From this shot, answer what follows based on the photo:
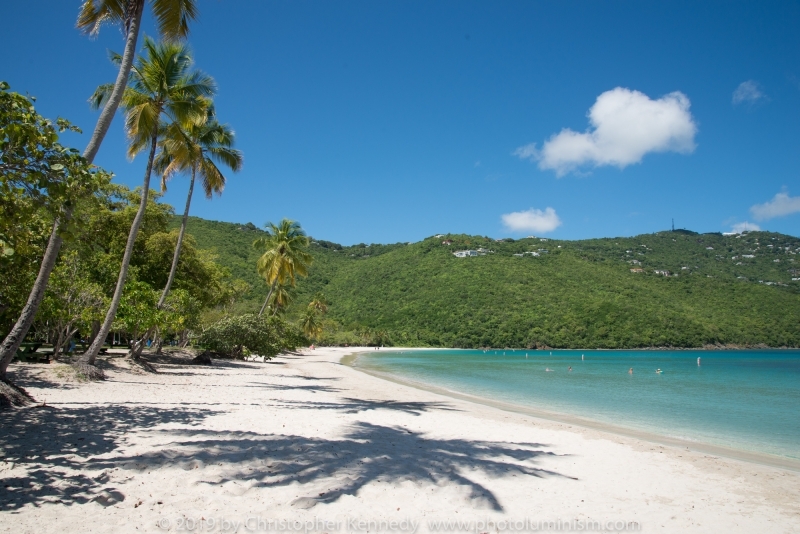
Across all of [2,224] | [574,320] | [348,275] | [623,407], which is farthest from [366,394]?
[348,275]

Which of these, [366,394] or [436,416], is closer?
[436,416]

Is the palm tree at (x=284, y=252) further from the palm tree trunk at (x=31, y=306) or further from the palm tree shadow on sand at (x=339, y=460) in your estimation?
the palm tree shadow on sand at (x=339, y=460)

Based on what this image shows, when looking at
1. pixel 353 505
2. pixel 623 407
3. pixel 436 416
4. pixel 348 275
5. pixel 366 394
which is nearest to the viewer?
pixel 353 505

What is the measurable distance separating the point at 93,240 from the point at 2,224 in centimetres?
1555

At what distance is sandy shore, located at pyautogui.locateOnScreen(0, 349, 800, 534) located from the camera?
4441 millimetres

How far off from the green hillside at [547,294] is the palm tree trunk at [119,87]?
204ft

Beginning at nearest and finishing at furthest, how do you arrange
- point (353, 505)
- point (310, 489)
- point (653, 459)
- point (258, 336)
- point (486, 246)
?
point (353, 505) → point (310, 489) → point (653, 459) → point (258, 336) → point (486, 246)

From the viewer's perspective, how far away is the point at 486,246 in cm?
12344

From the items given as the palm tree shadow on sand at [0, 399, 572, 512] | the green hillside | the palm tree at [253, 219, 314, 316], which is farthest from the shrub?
the green hillside

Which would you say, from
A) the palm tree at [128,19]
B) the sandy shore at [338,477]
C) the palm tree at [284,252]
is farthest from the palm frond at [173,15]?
the palm tree at [284,252]

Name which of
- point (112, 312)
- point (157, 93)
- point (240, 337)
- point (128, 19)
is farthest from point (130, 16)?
point (240, 337)

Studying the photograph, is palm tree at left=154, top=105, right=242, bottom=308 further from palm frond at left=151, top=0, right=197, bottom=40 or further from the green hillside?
the green hillside

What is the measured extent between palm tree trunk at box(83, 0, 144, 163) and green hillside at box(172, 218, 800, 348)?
6211 centimetres

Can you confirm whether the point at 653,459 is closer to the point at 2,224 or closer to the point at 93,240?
the point at 2,224
